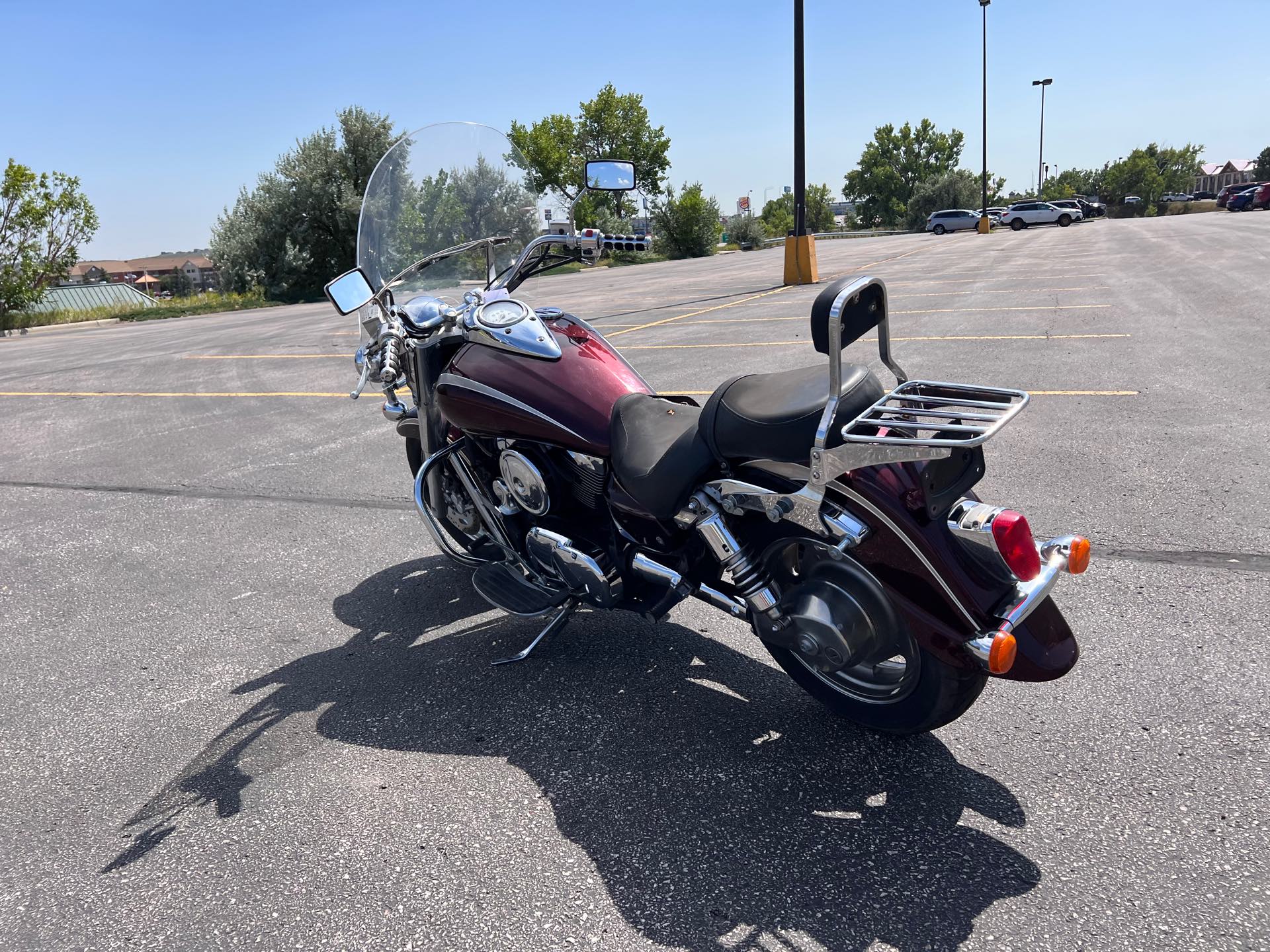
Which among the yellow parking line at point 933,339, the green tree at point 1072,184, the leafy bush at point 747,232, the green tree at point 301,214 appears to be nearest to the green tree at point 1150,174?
the green tree at point 1072,184

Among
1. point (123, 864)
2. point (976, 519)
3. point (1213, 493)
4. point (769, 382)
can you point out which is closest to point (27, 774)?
point (123, 864)

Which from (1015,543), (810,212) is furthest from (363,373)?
(810,212)

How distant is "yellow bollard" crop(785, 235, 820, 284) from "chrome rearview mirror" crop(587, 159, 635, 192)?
637 inches

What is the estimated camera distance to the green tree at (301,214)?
110 ft

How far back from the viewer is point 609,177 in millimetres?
3852

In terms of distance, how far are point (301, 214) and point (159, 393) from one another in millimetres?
26503

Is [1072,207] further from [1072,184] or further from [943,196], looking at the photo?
[1072,184]

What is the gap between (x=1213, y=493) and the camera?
4.73m

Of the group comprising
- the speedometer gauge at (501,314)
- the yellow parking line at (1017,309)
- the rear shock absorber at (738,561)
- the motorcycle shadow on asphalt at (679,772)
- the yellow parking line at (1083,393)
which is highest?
the speedometer gauge at (501,314)

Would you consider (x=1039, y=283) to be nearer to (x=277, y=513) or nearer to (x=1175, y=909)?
(x=277, y=513)

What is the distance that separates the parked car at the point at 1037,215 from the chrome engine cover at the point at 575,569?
51.5 m

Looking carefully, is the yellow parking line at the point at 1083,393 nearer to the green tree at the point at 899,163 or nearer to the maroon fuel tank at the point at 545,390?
the maroon fuel tank at the point at 545,390

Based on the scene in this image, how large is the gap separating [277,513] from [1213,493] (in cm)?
528

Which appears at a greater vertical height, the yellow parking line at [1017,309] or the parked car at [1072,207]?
the parked car at [1072,207]
